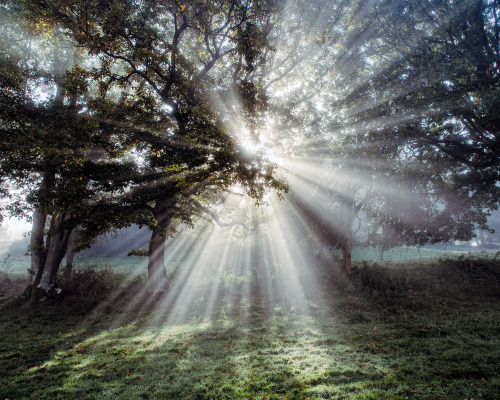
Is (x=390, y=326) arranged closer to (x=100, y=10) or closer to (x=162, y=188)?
(x=162, y=188)

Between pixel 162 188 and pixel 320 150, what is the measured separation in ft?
33.9

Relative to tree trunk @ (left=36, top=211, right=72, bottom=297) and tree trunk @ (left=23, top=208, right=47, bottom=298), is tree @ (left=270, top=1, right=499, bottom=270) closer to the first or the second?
tree trunk @ (left=36, top=211, right=72, bottom=297)

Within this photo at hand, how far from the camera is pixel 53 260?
563 inches

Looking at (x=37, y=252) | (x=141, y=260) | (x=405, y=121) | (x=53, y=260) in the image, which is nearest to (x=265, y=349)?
(x=405, y=121)

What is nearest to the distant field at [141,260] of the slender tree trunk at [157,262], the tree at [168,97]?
the slender tree trunk at [157,262]

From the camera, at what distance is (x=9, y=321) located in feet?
36.6

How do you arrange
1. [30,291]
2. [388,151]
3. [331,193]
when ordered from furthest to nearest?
[331,193]
[30,291]
[388,151]

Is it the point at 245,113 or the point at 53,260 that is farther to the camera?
the point at 53,260

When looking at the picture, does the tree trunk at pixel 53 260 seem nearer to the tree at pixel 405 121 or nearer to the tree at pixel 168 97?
the tree at pixel 168 97

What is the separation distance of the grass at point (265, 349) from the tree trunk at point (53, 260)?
111 cm

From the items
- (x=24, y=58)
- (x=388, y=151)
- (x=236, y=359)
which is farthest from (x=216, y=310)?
(x=24, y=58)

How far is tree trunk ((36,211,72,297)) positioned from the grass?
111 cm

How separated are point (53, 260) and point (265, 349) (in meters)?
13.5

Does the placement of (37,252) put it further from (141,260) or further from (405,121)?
(405,121)
